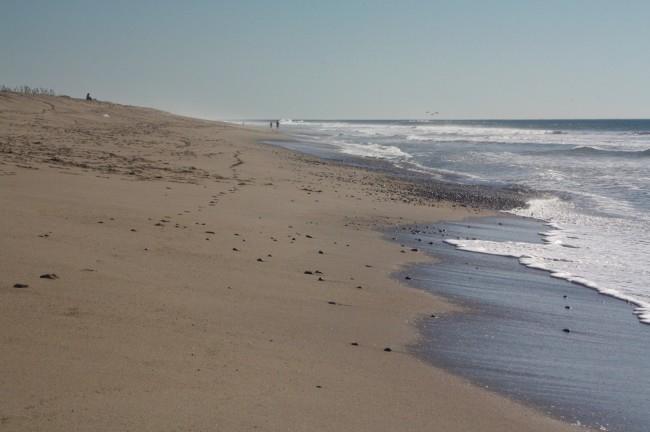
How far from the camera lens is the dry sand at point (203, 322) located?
143 inches

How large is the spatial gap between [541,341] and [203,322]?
9.32 ft

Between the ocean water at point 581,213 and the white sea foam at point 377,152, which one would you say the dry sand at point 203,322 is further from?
the white sea foam at point 377,152

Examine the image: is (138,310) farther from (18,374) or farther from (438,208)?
(438,208)

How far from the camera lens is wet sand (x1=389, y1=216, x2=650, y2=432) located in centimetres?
458

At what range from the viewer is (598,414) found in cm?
436

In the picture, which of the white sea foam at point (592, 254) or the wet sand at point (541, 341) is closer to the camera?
the wet sand at point (541, 341)

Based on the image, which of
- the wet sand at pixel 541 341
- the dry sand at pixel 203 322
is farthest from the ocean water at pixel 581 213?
the dry sand at pixel 203 322

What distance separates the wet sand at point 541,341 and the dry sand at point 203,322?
289 mm

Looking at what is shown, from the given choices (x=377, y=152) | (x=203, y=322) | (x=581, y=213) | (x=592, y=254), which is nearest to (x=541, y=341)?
(x=203, y=322)

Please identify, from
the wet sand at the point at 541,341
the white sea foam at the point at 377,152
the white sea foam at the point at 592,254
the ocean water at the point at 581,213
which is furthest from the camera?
the white sea foam at the point at 377,152

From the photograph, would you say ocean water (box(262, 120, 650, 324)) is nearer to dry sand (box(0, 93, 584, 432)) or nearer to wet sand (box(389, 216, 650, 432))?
wet sand (box(389, 216, 650, 432))

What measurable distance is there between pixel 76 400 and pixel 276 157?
2133 centimetres

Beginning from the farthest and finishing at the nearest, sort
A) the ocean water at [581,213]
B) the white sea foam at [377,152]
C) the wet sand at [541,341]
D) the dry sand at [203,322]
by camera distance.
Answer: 1. the white sea foam at [377,152]
2. the ocean water at [581,213]
3. the wet sand at [541,341]
4. the dry sand at [203,322]

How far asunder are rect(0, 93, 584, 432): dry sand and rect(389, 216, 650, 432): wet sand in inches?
11.4
